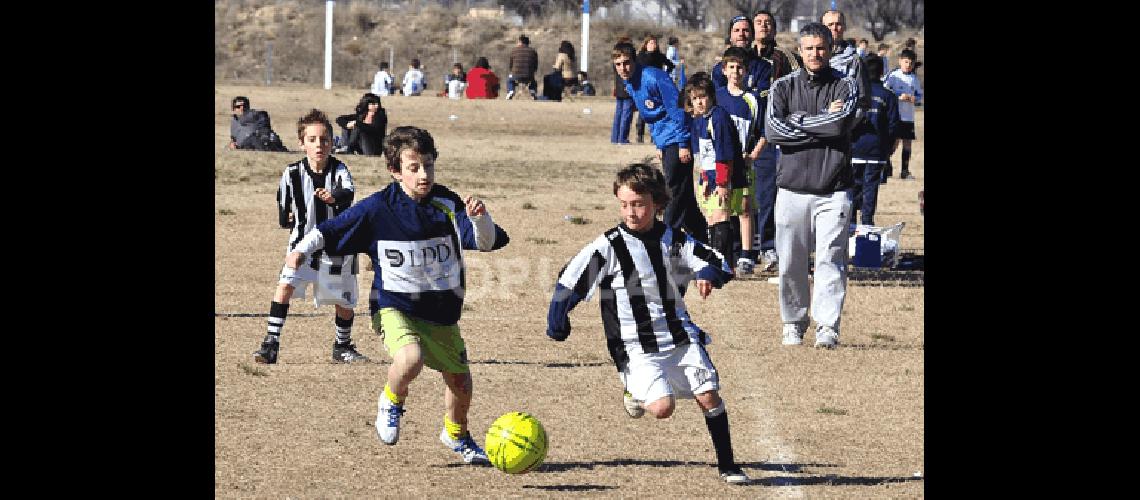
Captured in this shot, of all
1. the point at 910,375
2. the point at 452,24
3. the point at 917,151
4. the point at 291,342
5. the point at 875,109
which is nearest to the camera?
the point at 910,375

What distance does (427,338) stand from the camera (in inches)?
323

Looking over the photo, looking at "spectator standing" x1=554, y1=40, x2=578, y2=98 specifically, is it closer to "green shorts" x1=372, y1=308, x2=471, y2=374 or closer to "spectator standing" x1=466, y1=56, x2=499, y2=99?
"spectator standing" x1=466, y1=56, x2=499, y2=99

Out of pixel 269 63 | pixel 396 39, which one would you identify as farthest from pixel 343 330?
pixel 396 39

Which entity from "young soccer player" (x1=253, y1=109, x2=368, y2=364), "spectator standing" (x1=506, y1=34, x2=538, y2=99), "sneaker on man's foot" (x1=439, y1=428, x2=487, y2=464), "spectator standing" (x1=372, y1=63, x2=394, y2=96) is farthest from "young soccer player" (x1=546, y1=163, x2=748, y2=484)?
"spectator standing" (x1=372, y1=63, x2=394, y2=96)

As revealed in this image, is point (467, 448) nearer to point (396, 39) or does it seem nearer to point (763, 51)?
point (763, 51)

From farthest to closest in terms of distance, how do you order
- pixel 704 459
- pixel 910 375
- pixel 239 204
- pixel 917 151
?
pixel 917 151 < pixel 239 204 < pixel 910 375 < pixel 704 459

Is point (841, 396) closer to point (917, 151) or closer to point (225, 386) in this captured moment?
point (225, 386)

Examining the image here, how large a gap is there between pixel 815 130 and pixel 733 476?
14.0ft

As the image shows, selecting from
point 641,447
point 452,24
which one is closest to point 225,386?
point 641,447

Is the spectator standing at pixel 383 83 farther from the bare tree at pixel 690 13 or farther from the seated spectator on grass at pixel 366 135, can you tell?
the bare tree at pixel 690 13

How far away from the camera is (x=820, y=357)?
1151 cm

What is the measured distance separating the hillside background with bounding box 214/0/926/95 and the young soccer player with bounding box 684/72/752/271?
38.1 m

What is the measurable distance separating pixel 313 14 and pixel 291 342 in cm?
5098

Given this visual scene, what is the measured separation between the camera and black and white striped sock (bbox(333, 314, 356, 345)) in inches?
435
